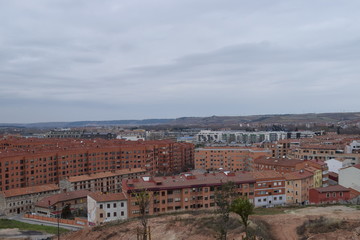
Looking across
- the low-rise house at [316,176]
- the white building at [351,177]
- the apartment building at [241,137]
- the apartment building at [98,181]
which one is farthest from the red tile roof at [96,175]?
the apartment building at [241,137]

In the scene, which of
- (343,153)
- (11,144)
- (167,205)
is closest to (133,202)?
(167,205)

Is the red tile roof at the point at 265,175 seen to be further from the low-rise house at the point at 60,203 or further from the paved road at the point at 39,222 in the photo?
the low-rise house at the point at 60,203

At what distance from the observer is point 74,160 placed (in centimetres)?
6231

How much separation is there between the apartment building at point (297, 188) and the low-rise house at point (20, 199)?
31254mm

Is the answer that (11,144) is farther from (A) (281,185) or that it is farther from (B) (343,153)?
(B) (343,153)

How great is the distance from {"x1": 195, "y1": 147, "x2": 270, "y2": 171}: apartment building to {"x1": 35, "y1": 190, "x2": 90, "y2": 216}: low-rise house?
35.3 meters

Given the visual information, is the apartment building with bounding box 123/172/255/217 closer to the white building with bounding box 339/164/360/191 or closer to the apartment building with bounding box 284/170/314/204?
the apartment building with bounding box 284/170/314/204

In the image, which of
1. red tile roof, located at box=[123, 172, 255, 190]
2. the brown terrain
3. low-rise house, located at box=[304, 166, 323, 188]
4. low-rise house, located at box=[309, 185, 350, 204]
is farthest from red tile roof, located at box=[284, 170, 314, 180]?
the brown terrain

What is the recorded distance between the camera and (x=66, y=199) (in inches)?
1705

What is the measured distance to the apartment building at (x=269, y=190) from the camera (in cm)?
4159

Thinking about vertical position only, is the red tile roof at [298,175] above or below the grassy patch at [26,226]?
above

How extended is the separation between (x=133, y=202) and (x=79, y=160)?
2857 centimetres

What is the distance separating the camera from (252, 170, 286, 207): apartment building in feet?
136

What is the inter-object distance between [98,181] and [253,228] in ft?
109
